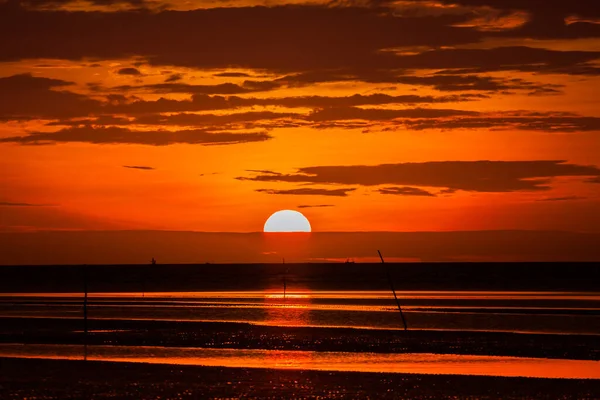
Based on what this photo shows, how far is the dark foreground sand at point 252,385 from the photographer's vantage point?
22766mm

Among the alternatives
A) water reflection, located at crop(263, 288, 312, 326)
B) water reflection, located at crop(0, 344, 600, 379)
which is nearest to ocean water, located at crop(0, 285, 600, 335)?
water reflection, located at crop(263, 288, 312, 326)

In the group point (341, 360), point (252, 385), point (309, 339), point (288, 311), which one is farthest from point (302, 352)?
point (288, 311)

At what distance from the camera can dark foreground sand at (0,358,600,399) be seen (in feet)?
74.7

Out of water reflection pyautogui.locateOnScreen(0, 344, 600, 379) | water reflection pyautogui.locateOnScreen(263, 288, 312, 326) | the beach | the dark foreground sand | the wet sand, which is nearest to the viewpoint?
the dark foreground sand

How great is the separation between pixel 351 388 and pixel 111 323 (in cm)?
2507

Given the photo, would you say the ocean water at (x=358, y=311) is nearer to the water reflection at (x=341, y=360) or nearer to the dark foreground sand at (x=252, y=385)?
the water reflection at (x=341, y=360)

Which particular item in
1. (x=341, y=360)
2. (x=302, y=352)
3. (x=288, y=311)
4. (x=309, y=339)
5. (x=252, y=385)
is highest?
(x=288, y=311)

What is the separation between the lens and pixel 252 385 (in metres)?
24.2

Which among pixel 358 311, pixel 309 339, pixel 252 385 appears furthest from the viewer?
pixel 358 311

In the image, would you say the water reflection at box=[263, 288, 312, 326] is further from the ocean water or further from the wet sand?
the wet sand

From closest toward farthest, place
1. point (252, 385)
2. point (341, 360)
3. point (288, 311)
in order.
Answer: point (252, 385)
point (341, 360)
point (288, 311)

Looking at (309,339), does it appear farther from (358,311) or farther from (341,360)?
(358,311)

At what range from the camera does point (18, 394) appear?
74.4ft

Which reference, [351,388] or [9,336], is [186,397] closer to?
[351,388]
